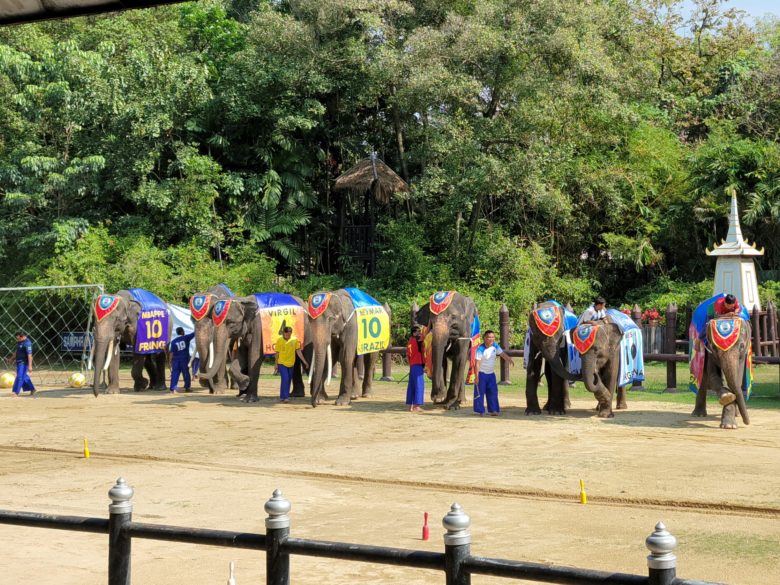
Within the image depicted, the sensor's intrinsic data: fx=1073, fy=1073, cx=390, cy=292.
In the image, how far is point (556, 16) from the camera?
28.2m

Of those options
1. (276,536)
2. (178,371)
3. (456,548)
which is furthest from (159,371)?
(456,548)

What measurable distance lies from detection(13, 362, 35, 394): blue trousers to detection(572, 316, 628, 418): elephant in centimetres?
1151

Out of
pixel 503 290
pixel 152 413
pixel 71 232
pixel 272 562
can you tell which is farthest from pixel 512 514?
pixel 71 232

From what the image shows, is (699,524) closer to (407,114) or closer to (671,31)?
(407,114)

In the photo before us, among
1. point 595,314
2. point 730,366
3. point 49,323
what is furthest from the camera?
point 49,323

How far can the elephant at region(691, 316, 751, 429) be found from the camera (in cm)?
1512

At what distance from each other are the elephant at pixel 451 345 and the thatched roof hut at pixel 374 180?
42.0 feet

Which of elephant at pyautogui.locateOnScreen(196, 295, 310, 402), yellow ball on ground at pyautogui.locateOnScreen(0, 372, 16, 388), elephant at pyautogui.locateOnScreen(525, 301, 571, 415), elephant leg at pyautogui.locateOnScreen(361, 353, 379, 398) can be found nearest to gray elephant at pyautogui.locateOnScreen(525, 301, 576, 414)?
Result: elephant at pyautogui.locateOnScreen(525, 301, 571, 415)

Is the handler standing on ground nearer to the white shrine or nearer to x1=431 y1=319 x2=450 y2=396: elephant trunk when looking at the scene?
x1=431 y1=319 x2=450 y2=396: elephant trunk

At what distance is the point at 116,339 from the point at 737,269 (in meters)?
15.0

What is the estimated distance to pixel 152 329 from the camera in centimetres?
2188

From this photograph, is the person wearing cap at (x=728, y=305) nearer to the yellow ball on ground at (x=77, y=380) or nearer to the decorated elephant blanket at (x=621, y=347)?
the decorated elephant blanket at (x=621, y=347)

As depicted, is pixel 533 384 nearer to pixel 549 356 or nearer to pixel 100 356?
pixel 549 356

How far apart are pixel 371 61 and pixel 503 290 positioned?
782cm
